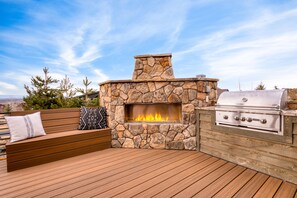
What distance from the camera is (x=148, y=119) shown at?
3.06 meters

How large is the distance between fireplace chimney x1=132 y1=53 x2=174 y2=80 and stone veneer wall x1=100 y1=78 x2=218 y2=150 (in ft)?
1.11

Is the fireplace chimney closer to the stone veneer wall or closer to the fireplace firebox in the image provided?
the stone veneer wall

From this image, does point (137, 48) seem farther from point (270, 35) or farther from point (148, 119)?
point (270, 35)

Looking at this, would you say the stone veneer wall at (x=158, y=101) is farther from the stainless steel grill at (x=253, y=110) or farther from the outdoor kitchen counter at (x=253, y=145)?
the stainless steel grill at (x=253, y=110)

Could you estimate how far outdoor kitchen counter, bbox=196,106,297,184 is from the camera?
165 centimetres

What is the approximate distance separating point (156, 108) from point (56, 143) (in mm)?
1800

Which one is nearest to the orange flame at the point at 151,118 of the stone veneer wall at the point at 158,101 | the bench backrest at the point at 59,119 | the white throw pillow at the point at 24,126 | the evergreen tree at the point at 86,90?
the stone veneer wall at the point at 158,101

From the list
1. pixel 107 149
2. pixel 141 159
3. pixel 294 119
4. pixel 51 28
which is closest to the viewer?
pixel 294 119

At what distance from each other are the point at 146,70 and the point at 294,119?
240cm

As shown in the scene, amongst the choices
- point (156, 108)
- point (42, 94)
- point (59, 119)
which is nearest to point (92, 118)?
point (59, 119)

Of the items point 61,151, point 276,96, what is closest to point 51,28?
point 61,151

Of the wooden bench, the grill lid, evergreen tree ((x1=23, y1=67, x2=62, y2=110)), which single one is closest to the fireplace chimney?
the grill lid

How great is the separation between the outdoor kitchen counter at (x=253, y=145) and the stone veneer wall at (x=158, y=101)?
213 mm

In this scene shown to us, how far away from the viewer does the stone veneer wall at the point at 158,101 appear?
9.32 feet
